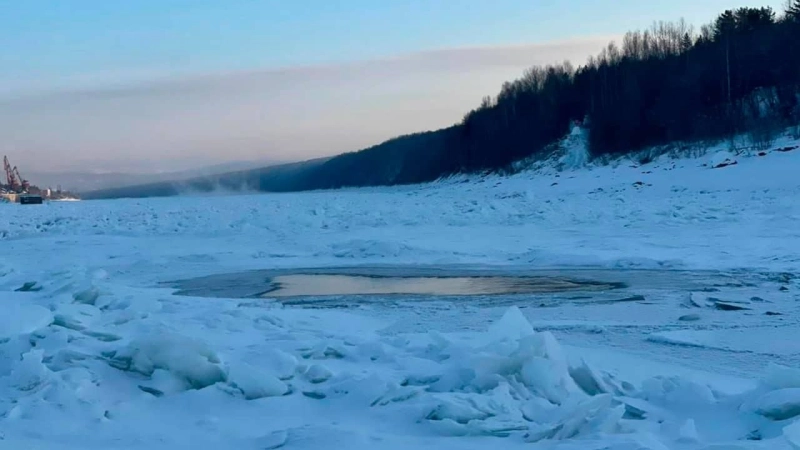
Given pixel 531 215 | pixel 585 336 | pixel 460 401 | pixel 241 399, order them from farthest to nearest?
pixel 531 215 < pixel 585 336 < pixel 241 399 < pixel 460 401

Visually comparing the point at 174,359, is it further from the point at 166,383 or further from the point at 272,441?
the point at 272,441

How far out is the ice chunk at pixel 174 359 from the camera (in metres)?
4.87

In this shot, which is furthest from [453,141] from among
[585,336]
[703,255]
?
[585,336]

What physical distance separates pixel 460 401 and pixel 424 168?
68.5 metres

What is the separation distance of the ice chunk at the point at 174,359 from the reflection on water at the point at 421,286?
400 centimetres

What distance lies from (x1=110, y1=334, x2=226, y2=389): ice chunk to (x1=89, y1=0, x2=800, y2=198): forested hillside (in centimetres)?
2970

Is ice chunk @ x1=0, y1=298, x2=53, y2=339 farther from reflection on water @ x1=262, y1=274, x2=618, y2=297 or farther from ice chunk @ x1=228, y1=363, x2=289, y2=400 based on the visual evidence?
reflection on water @ x1=262, y1=274, x2=618, y2=297

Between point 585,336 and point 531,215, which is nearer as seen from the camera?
point 585,336

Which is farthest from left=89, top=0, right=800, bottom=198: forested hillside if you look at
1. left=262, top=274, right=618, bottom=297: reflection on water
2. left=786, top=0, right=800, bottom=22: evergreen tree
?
left=262, top=274, right=618, bottom=297: reflection on water

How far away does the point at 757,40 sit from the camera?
42.0 metres

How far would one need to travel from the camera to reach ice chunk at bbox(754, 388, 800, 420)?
4.07 metres

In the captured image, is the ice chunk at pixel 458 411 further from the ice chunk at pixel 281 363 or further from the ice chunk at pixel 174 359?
the ice chunk at pixel 174 359

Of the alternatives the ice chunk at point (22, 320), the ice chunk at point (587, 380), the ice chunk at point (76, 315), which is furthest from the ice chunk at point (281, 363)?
the ice chunk at point (22, 320)

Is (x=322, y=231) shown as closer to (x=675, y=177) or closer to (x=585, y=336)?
(x=585, y=336)
